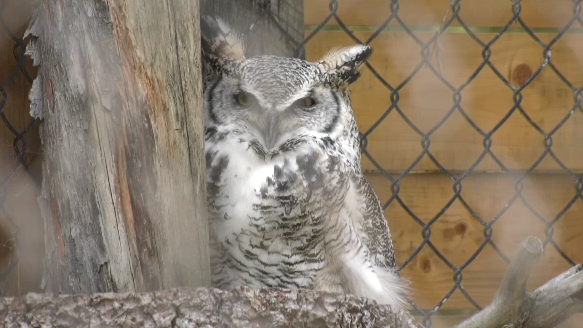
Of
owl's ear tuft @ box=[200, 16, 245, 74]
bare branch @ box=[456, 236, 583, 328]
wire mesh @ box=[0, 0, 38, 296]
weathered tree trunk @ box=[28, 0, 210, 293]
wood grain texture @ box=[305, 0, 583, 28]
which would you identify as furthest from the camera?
wood grain texture @ box=[305, 0, 583, 28]

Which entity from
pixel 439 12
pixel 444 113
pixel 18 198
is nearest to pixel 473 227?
pixel 444 113

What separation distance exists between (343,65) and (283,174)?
9.0 inches

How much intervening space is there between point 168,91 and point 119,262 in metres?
0.22

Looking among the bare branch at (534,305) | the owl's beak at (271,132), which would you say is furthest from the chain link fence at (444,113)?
the bare branch at (534,305)

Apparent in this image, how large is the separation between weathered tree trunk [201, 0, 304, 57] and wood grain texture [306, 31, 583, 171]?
282mm

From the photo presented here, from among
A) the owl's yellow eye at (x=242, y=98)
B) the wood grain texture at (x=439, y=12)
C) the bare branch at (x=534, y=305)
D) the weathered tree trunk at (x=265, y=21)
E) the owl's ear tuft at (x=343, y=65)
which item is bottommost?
the bare branch at (x=534, y=305)

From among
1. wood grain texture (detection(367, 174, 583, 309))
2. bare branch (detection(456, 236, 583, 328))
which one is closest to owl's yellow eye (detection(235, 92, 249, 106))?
bare branch (detection(456, 236, 583, 328))

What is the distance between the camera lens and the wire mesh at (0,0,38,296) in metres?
1.37

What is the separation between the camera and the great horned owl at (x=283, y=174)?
46.7 inches

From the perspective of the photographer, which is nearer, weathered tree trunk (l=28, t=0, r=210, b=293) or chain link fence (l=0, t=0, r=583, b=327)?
weathered tree trunk (l=28, t=0, r=210, b=293)

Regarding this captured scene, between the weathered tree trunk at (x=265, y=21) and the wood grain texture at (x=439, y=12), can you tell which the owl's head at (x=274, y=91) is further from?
the wood grain texture at (x=439, y=12)

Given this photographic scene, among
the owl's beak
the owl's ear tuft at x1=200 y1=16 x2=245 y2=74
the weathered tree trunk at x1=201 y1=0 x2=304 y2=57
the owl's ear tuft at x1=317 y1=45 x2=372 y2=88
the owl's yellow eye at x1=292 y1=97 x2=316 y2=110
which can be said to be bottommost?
the owl's beak

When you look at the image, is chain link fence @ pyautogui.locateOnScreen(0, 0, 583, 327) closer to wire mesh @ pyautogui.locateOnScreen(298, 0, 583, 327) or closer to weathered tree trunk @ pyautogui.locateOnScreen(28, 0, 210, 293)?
wire mesh @ pyautogui.locateOnScreen(298, 0, 583, 327)

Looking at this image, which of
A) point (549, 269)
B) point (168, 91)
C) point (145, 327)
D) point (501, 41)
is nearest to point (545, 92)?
point (501, 41)
